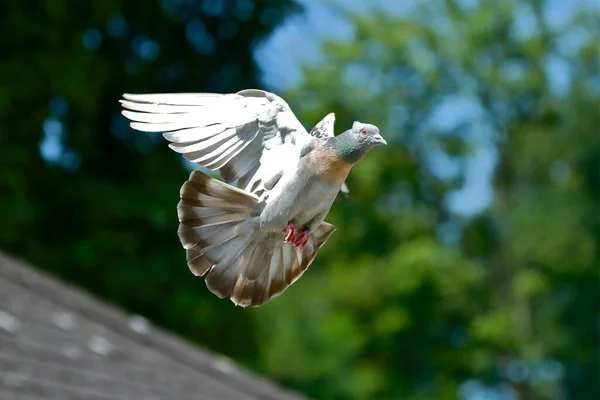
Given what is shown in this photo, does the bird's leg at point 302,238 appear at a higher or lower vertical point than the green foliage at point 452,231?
lower

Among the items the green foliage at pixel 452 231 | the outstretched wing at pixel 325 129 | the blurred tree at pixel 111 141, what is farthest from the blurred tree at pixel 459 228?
the outstretched wing at pixel 325 129

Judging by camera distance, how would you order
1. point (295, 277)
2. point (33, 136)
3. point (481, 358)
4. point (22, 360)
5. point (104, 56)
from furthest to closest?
point (481, 358) → point (104, 56) → point (33, 136) → point (22, 360) → point (295, 277)

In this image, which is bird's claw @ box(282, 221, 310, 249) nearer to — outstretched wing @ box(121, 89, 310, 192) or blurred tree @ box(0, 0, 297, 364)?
outstretched wing @ box(121, 89, 310, 192)

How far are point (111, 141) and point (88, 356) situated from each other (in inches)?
242

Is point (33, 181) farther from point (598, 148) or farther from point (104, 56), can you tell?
point (598, 148)

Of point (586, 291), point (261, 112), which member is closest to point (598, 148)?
point (586, 291)

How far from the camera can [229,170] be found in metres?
2.70

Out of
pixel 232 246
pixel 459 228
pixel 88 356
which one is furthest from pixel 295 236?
pixel 459 228

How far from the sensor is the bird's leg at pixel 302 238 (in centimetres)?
264

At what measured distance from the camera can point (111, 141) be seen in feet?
41.3

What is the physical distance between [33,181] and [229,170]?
359 inches

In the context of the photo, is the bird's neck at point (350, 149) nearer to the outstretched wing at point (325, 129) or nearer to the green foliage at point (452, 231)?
the outstretched wing at point (325, 129)

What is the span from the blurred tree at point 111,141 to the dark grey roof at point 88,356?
348cm

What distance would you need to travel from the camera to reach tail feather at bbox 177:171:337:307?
2586mm
